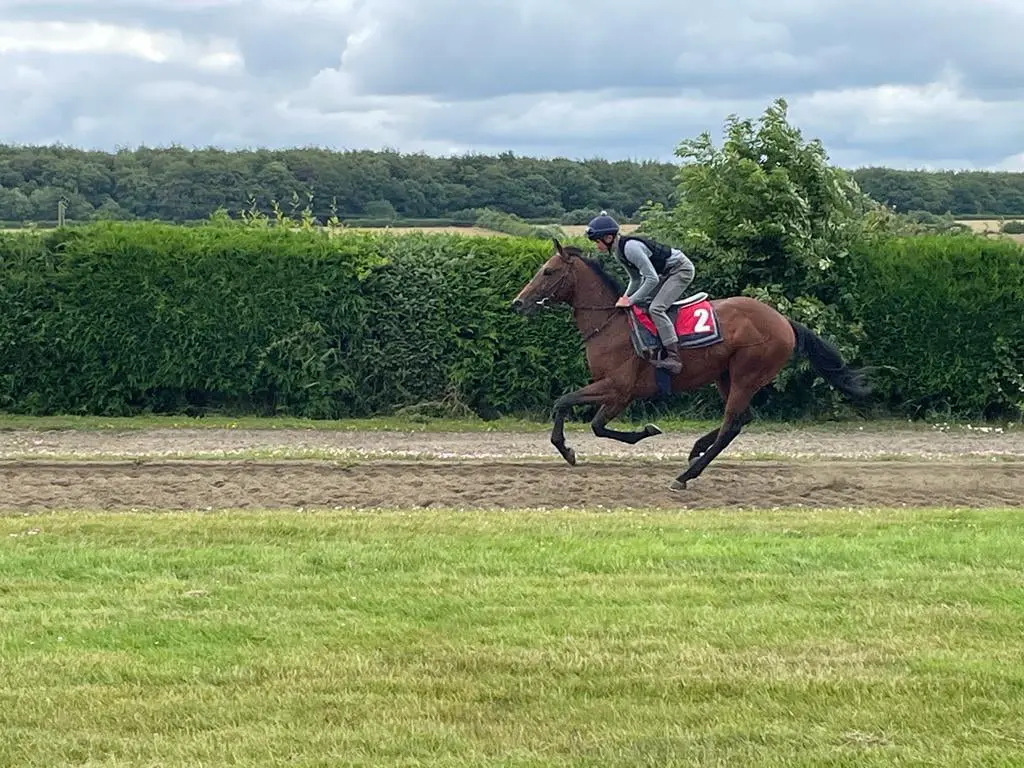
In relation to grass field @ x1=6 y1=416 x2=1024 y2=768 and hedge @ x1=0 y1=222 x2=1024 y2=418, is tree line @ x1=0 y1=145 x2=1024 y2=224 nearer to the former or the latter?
hedge @ x1=0 y1=222 x2=1024 y2=418

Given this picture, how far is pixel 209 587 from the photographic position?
7566 mm

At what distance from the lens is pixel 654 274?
12.0 metres

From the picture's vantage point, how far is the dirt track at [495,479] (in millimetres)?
11180

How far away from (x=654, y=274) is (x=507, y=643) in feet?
20.2

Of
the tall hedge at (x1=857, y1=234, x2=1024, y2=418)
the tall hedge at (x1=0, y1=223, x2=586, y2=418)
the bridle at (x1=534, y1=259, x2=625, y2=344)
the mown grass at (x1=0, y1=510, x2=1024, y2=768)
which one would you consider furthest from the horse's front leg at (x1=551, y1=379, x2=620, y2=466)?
the tall hedge at (x1=857, y1=234, x2=1024, y2=418)

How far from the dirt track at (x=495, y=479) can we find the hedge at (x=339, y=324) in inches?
113

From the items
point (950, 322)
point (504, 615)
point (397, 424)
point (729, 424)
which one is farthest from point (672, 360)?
point (950, 322)

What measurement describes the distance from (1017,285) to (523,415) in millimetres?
6652

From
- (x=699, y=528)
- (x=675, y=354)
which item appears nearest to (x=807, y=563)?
(x=699, y=528)

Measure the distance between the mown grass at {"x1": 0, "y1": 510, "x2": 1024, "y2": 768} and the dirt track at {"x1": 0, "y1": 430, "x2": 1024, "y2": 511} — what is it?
1.45m

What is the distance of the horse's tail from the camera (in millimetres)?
12930

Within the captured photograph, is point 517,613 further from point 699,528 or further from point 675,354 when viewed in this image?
point 675,354

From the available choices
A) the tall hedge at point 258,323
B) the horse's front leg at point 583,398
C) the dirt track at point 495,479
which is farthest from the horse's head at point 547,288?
the tall hedge at point 258,323

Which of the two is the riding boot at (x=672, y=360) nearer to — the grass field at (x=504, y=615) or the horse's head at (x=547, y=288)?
the grass field at (x=504, y=615)
